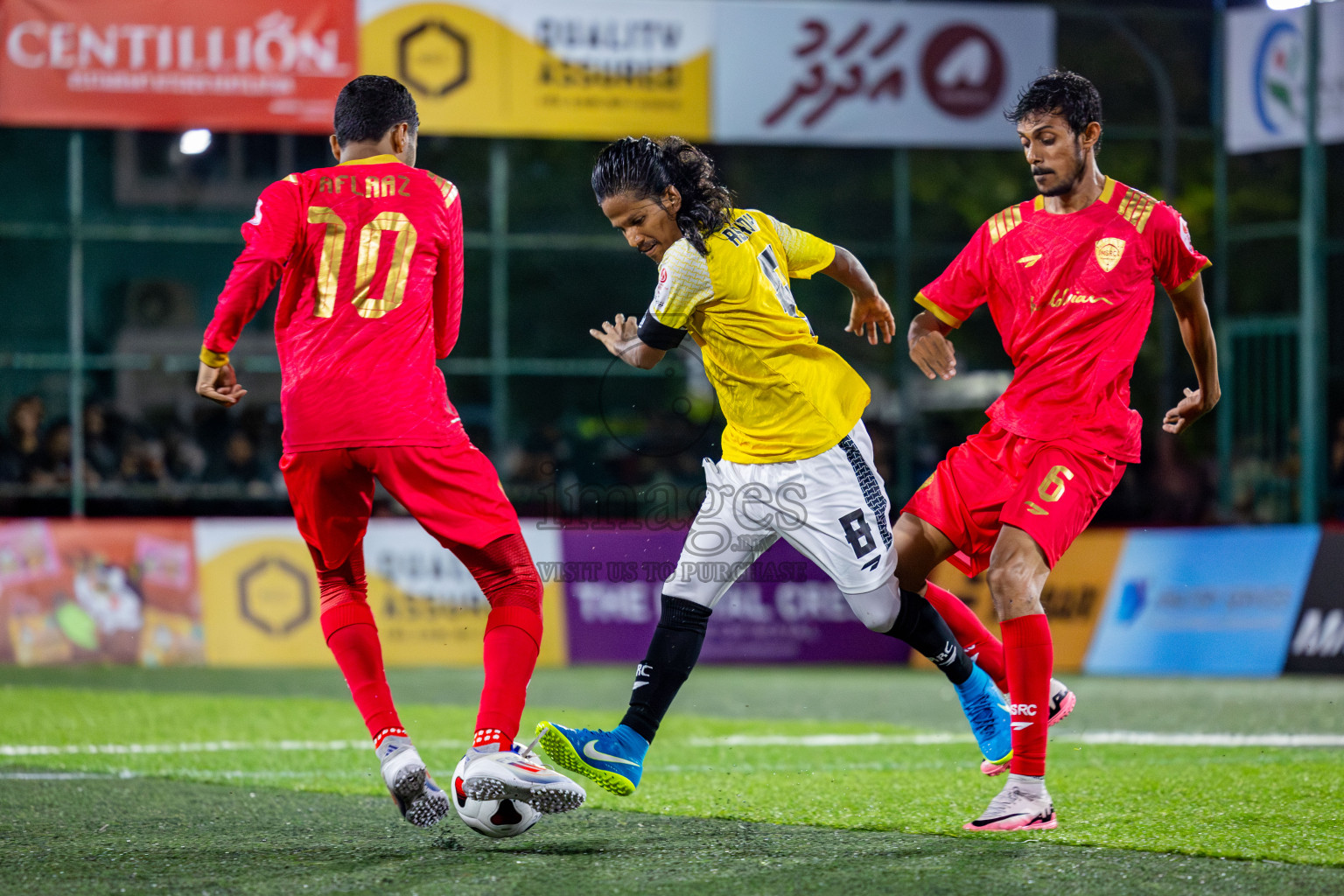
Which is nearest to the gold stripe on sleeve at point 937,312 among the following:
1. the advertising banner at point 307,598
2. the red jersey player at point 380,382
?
the red jersey player at point 380,382

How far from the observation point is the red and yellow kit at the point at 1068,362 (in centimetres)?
531

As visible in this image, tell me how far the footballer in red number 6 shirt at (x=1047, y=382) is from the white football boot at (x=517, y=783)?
52.3 inches

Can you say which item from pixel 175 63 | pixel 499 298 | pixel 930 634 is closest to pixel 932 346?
pixel 930 634

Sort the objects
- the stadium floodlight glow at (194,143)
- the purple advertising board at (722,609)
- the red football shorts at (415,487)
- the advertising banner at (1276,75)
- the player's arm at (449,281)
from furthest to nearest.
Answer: the stadium floodlight glow at (194,143) → the advertising banner at (1276,75) → the purple advertising board at (722,609) → the player's arm at (449,281) → the red football shorts at (415,487)

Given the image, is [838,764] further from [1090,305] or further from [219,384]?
[219,384]

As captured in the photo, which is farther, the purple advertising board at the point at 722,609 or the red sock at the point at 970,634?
the purple advertising board at the point at 722,609

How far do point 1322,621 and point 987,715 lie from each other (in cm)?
727

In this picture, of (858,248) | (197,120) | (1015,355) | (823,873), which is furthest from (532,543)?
(823,873)

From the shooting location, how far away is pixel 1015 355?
18.3ft

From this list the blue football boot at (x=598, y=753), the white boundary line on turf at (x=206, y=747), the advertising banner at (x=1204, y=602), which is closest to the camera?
the blue football boot at (x=598, y=753)

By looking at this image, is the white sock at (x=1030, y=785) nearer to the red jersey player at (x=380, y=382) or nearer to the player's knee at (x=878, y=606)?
the player's knee at (x=878, y=606)

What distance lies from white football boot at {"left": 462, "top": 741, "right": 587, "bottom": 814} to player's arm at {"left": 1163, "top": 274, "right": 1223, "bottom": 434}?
94.4 inches

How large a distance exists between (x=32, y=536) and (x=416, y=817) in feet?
30.7

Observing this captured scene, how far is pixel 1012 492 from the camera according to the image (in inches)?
213
